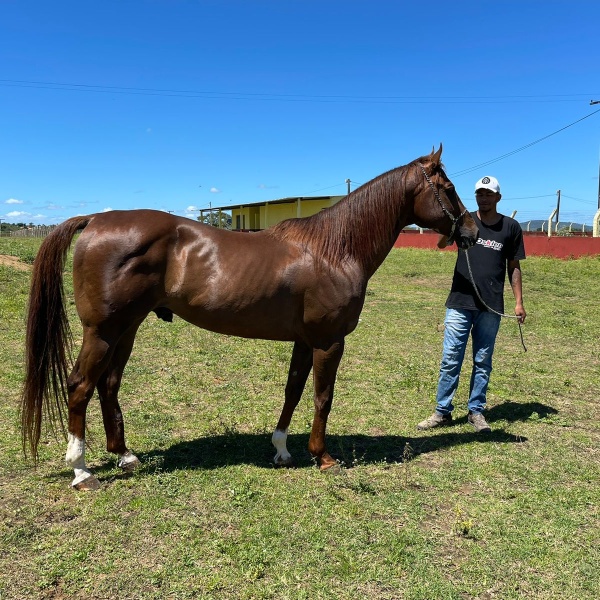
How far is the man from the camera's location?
4547 millimetres

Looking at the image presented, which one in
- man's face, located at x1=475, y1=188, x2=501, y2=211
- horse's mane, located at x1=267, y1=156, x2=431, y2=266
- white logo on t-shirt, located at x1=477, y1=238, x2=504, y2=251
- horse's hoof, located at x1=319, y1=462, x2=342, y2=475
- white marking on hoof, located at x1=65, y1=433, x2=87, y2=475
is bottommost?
horse's hoof, located at x1=319, y1=462, x2=342, y2=475

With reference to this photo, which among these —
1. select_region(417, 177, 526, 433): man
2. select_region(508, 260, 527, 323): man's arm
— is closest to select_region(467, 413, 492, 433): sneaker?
select_region(417, 177, 526, 433): man

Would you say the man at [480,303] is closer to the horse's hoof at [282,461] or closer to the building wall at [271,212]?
the horse's hoof at [282,461]

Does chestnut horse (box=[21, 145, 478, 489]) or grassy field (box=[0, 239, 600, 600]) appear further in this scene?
chestnut horse (box=[21, 145, 478, 489])

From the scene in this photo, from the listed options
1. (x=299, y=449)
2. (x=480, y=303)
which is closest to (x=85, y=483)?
(x=299, y=449)

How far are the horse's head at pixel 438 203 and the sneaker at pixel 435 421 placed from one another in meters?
1.78

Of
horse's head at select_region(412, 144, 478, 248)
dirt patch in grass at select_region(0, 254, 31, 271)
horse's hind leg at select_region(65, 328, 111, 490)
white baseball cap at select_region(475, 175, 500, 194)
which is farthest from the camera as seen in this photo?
dirt patch in grass at select_region(0, 254, 31, 271)

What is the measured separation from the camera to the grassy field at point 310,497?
2.47m

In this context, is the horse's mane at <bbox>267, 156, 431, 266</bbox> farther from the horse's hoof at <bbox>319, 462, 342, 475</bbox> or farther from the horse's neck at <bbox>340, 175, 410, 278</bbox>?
the horse's hoof at <bbox>319, 462, 342, 475</bbox>

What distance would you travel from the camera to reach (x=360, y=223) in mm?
3664

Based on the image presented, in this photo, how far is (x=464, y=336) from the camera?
462 cm

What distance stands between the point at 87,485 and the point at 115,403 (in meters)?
0.62

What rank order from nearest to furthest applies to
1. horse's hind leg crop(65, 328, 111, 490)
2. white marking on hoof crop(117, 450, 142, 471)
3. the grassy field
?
the grassy field
horse's hind leg crop(65, 328, 111, 490)
white marking on hoof crop(117, 450, 142, 471)

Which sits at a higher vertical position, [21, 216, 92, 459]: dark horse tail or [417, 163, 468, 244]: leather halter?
[417, 163, 468, 244]: leather halter
